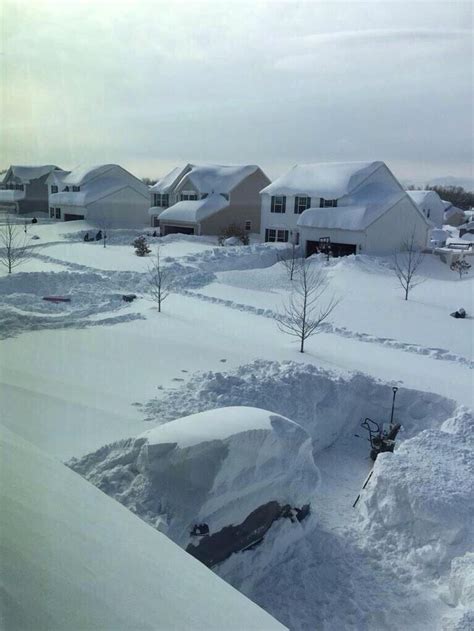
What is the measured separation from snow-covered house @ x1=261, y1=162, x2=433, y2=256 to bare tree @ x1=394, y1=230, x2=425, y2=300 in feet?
1.37

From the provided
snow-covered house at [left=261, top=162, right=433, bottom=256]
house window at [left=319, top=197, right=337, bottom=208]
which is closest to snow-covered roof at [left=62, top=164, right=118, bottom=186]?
snow-covered house at [left=261, top=162, right=433, bottom=256]

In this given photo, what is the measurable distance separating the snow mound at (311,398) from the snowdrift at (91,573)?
6.70 m

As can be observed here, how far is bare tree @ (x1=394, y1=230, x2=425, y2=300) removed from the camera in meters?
23.1

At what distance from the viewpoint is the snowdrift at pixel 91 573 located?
2.28 m

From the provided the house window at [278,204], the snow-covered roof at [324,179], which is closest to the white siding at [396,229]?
the snow-covered roof at [324,179]

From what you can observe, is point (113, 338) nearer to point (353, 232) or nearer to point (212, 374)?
point (212, 374)

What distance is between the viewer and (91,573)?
2.54m

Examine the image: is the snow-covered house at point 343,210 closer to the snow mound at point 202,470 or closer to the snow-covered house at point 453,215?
the snow mound at point 202,470

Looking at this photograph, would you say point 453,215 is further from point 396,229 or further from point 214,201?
point 396,229

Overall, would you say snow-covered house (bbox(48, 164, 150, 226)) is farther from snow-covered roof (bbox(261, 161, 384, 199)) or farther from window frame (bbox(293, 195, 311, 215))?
window frame (bbox(293, 195, 311, 215))

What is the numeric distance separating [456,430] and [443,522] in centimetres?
271

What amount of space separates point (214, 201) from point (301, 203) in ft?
24.7

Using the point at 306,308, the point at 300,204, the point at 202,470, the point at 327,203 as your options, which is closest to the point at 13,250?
the point at 306,308

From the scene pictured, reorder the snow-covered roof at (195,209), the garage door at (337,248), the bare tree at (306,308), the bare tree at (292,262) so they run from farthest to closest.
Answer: the snow-covered roof at (195,209) → the garage door at (337,248) → the bare tree at (292,262) → the bare tree at (306,308)
